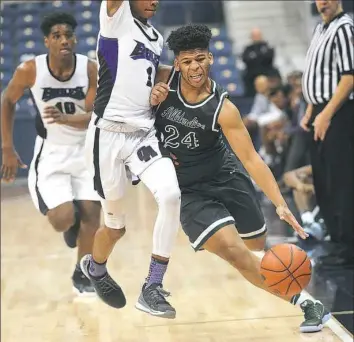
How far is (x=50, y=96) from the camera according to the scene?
5.50m

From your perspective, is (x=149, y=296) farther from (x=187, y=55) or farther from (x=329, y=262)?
(x=329, y=262)

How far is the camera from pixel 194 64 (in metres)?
4.20

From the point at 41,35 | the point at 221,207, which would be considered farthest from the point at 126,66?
the point at 41,35

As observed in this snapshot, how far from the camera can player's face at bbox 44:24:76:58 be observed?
531 cm

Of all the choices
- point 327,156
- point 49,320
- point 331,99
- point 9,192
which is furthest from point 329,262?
point 9,192

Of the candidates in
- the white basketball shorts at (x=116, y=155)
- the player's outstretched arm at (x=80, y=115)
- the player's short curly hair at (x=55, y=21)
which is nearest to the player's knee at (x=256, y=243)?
the white basketball shorts at (x=116, y=155)

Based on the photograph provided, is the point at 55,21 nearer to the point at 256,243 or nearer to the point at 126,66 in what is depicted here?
the point at 126,66

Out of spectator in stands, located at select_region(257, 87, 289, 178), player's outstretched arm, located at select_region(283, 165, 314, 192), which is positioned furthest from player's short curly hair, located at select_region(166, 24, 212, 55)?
spectator in stands, located at select_region(257, 87, 289, 178)

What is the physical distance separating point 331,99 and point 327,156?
57cm

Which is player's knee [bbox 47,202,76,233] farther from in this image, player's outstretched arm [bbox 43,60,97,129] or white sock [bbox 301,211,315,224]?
white sock [bbox 301,211,315,224]

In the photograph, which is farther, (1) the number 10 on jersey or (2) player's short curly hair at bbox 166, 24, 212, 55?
(1) the number 10 on jersey

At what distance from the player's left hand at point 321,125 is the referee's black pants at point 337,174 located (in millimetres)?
165

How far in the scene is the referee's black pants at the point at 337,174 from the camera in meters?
6.64

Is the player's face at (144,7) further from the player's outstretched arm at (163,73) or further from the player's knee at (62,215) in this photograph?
the player's knee at (62,215)
